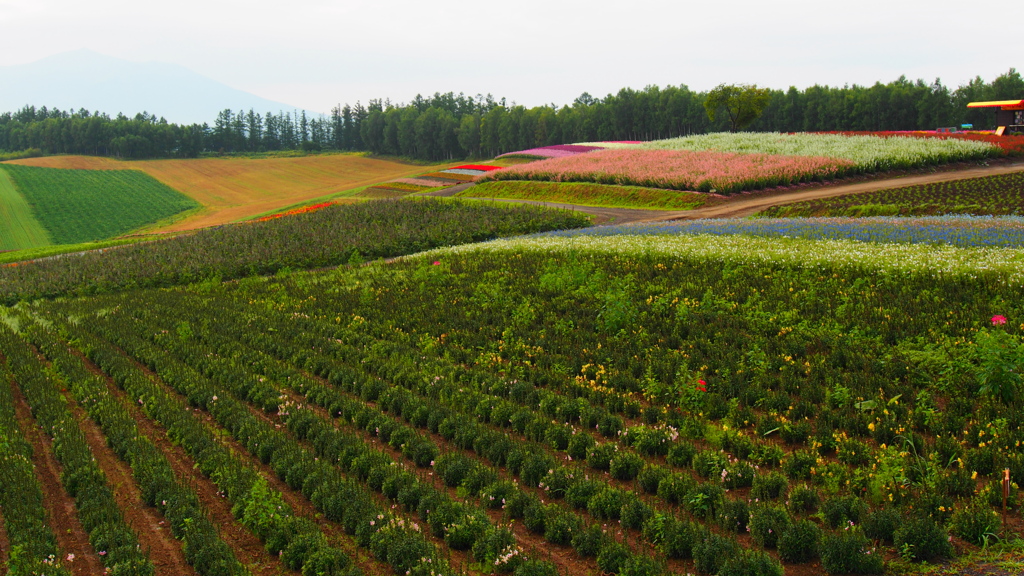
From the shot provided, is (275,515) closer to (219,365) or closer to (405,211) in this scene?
(219,365)

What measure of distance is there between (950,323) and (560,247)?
54.4 feet

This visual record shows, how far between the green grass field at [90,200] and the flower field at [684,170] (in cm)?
4321

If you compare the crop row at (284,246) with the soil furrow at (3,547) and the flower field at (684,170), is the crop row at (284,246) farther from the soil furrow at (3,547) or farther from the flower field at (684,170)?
the soil furrow at (3,547)

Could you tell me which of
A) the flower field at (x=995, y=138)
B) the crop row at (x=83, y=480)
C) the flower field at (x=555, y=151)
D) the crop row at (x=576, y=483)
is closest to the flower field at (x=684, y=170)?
the flower field at (x=995, y=138)

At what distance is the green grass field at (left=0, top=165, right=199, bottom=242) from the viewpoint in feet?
241

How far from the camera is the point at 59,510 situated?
9.95m

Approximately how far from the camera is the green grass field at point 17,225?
64.9 metres

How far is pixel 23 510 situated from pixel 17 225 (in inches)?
3058

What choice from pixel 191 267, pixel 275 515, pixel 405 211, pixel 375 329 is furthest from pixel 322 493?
pixel 405 211

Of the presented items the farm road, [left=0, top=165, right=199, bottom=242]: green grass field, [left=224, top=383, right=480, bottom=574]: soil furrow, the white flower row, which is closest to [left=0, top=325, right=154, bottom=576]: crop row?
[left=224, top=383, right=480, bottom=574]: soil furrow

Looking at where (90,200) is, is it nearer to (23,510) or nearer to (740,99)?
(740,99)

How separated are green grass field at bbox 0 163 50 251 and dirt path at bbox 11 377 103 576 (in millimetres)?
62667

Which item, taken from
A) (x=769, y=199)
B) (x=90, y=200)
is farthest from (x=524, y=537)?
(x=90, y=200)

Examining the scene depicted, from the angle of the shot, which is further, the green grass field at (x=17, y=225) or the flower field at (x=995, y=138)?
the green grass field at (x=17, y=225)
